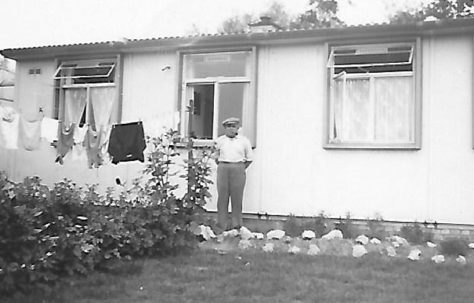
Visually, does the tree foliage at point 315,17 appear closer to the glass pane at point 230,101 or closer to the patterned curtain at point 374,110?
the glass pane at point 230,101

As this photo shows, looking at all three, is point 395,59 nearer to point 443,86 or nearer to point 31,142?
point 443,86

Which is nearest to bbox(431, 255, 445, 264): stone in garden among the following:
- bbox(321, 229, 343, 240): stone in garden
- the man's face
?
bbox(321, 229, 343, 240): stone in garden

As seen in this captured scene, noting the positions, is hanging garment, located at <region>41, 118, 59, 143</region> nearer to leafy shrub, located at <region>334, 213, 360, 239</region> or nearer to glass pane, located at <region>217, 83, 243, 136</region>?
glass pane, located at <region>217, 83, 243, 136</region>

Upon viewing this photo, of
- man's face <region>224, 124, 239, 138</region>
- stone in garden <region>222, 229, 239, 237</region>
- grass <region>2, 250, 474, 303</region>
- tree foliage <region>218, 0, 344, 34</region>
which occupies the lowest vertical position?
grass <region>2, 250, 474, 303</region>

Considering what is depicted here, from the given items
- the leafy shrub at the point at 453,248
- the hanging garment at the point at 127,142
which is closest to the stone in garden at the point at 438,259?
the leafy shrub at the point at 453,248

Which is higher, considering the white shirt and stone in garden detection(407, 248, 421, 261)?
the white shirt

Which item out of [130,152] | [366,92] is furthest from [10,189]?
[366,92]

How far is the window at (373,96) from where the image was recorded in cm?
970

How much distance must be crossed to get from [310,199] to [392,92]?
205 cm

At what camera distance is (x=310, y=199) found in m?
10.1

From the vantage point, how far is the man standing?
9.52 m

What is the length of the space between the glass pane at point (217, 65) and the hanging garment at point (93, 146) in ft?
6.20

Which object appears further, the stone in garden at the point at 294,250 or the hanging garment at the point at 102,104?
the hanging garment at the point at 102,104

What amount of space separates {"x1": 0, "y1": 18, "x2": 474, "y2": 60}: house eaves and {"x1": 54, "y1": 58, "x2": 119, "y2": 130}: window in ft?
0.90
